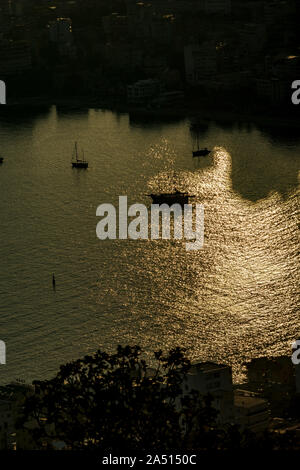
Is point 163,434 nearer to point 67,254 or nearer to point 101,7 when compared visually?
point 67,254

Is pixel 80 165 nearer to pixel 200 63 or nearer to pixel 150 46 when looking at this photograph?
pixel 200 63

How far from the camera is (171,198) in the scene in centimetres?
1204

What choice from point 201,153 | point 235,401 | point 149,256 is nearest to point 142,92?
point 201,153

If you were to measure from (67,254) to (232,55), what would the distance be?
1122 centimetres

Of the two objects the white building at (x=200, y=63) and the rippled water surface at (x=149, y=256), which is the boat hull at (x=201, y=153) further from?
the white building at (x=200, y=63)

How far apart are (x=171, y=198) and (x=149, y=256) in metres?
2.32

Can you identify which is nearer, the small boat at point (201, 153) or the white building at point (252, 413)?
the white building at point (252, 413)

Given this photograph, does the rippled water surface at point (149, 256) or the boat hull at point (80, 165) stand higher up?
the boat hull at point (80, 165)

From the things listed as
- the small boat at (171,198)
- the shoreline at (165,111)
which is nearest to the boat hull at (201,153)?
the shoreline at (165,111)

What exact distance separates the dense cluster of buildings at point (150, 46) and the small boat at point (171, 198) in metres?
5.89

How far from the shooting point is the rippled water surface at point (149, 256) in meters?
7.64

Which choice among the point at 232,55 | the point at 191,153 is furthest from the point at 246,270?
the point at 232,55

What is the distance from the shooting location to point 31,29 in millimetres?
25656

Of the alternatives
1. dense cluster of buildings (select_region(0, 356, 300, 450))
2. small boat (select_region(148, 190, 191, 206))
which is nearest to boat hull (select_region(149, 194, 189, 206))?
small boat (select_region(148, 190, 191, 206))
